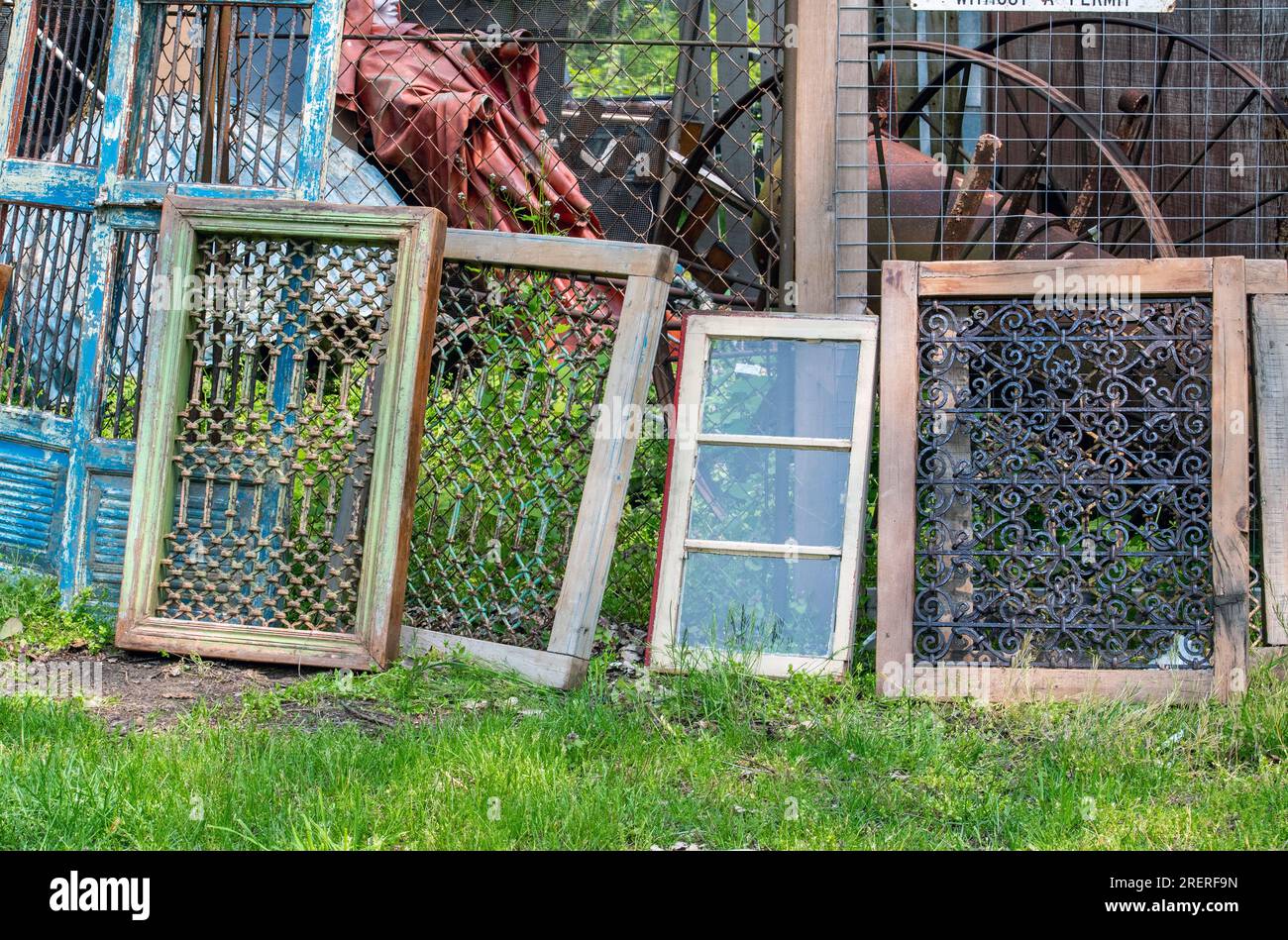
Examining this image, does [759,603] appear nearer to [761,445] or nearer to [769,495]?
[769,495]

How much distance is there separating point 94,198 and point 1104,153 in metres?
3.39

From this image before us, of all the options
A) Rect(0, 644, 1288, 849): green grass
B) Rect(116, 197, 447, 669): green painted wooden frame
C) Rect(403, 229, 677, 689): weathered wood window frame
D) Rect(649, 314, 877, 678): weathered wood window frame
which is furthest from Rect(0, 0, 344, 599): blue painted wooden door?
Rect(649, 314, 877, 678): weathered wood window frame

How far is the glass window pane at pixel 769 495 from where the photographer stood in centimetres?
341

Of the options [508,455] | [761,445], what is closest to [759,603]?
[761,445]

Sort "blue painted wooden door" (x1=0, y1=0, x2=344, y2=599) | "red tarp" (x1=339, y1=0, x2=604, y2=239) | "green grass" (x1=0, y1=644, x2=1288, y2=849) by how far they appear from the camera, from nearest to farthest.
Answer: "green grass" (x1=0, y1=644, x2=1288, y2=849) → "blue painted wooden door" (x1=0, y1=0, x2=344, y2=599) → "red tarp" (x1=339, y1=0, x2=604, y2=239)

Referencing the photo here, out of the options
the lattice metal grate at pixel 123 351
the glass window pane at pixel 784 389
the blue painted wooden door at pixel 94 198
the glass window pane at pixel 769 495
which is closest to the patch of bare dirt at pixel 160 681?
the blue painted wooden door at pixel 94 198

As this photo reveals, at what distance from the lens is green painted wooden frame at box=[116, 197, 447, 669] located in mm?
3180

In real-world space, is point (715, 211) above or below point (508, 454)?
above

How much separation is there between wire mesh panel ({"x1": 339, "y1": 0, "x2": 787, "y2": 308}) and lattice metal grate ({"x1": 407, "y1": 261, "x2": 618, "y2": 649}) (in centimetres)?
102

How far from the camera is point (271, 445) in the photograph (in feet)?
10.9

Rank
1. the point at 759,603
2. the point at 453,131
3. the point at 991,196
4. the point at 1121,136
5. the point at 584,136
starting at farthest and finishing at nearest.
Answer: the point at 584,136 → the point at 1121,136 → the point at 991,196 → the point at 453,131 → the point at 759,603

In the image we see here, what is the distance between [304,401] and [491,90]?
196 centimetres

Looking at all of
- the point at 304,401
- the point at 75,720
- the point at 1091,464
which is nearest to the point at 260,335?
the point at 304,401

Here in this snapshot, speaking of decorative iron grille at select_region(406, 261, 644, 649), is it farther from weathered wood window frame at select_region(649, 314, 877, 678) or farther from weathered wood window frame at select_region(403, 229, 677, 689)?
weathered wood window frame at select_region(649, 314, 877, 678)
